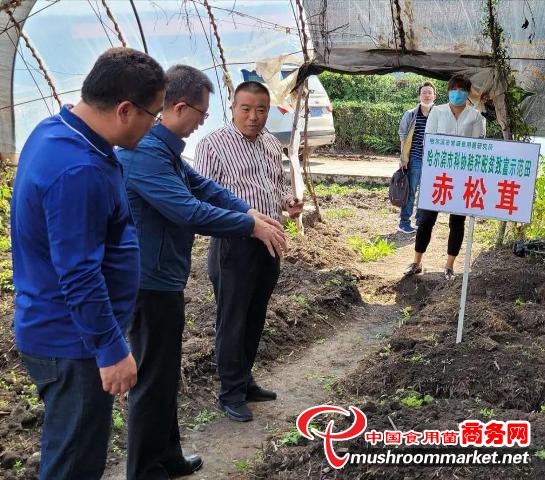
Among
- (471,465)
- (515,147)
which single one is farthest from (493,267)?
(471,465)

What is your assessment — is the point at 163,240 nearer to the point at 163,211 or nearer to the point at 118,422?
the point at 163,211

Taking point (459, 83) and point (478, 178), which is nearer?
point (478, 178)

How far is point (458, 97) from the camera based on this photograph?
680 cm

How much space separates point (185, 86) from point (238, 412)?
84.1 inches

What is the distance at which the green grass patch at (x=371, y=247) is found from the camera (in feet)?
28.3

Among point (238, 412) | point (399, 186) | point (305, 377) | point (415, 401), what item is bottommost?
point (305, 377)

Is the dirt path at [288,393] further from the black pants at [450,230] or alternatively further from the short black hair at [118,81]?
the short black hair at [118,81]

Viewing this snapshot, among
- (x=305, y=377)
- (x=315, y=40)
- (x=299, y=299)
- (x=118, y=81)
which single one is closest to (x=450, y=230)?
(x=299, y=299)

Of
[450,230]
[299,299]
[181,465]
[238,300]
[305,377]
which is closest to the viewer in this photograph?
[181,465]

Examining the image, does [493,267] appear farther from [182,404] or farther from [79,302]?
[79,302]

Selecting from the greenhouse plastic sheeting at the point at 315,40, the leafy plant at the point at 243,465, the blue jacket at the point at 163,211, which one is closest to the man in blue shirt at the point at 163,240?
the blue jacket at the point at 163,211

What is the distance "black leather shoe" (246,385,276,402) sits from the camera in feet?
15.8

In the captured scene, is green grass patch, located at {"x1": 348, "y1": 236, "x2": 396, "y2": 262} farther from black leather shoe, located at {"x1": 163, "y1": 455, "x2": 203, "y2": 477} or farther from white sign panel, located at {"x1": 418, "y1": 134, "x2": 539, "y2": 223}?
black leather shoe, located at {"x1": 163, "y1": 455, "x2": 203, "y2": 477}

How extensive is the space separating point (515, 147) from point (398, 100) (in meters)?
15.8
